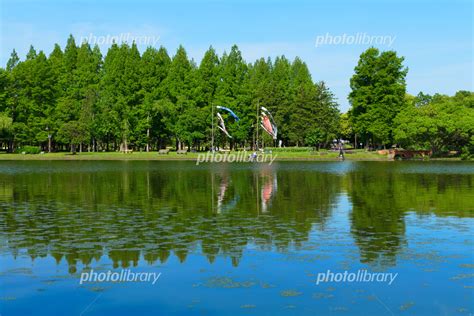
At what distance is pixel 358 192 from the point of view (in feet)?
116

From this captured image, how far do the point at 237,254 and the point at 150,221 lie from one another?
718 centimetres

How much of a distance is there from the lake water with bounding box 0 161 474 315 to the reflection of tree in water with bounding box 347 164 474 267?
0.09 meters

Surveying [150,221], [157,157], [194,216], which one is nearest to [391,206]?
[194,216]

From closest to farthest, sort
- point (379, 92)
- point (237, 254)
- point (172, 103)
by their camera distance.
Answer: point (237, 254)
point (379, 92)
point (172, 103)

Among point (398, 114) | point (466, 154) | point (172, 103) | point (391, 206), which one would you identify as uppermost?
point (172, 103)

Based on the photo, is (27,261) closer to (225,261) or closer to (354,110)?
(225,261)

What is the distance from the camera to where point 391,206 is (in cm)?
2786

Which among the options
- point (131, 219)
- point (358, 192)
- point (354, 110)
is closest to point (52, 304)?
point (131, 219)

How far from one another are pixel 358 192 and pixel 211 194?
9.18m

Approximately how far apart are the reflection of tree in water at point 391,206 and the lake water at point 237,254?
0.09 meters

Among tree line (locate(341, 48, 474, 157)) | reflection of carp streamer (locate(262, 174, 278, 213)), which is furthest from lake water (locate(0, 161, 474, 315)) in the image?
tree line (locate(341, 48, 474, 157))

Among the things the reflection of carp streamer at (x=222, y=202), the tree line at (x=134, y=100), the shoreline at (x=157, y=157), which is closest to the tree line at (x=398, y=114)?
the shoreline at (x=157, y=157)

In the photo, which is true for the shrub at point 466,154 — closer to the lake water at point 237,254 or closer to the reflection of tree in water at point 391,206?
the reflection of tree in water at point 391,206

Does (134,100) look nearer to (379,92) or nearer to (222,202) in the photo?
(379,92)
